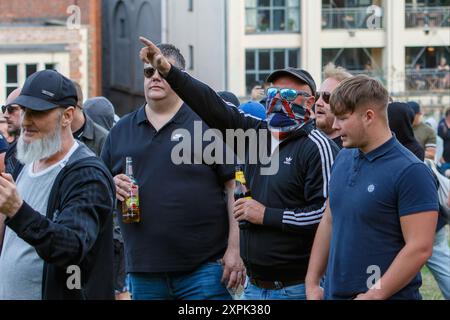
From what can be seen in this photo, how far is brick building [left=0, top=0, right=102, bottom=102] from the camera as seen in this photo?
135 ft

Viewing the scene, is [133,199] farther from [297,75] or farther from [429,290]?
[429,290]

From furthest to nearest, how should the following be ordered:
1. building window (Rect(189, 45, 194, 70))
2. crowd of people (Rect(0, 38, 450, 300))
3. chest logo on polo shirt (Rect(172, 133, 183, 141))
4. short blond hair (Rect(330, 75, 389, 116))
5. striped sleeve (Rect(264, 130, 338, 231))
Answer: building window (Rect(189, 45, 194, 70)) < chest logo on polo shirt (Rect(172, 133, 183, 141)) < striped sleeve (Rect(264, 130, 338, 231)) < short blond hair (Rect(330, 75, 389, 116)) < crowd of people (Rect(0, 38, 450, 300))

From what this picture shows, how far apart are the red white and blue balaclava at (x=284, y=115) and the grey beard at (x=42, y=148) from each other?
1536 mm

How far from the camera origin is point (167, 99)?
258 inches

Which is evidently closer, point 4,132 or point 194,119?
point 194,119

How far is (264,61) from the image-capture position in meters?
50.3

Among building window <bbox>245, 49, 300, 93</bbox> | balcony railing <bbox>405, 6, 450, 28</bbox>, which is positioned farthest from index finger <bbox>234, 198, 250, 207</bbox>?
balcony railing <bbox>405, 6, 450, 28</bbox>

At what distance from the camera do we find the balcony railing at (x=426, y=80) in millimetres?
47969

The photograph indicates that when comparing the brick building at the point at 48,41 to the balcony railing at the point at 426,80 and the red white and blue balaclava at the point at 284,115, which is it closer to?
the balcony railing at the point at 426,80

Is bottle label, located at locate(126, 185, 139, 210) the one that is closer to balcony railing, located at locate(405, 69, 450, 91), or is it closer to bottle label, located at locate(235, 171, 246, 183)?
bottle label, located at locate(235, 171, 246, 183)

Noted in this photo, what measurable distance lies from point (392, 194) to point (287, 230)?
0.99 m

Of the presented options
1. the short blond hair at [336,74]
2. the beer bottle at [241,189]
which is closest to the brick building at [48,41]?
the short blond hair at [336,74]
